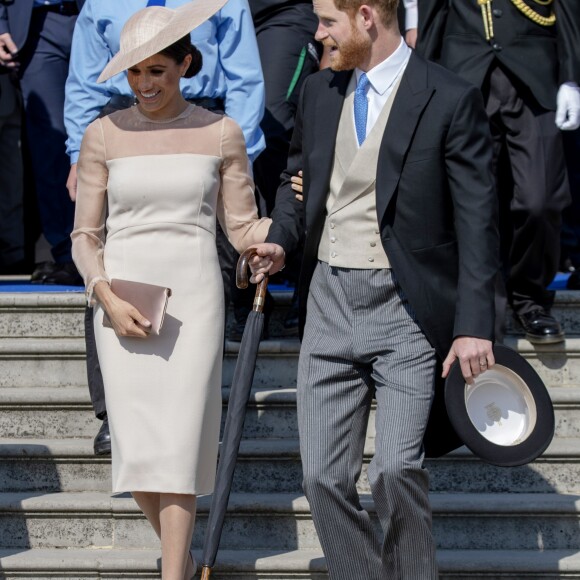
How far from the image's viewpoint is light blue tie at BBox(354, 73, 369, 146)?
4043 mm

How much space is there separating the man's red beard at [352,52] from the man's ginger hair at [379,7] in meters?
0.06

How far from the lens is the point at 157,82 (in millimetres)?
4352

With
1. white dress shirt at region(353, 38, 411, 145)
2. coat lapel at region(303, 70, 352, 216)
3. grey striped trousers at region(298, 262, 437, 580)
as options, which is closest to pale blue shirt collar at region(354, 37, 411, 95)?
white dress shirt at region(353, 38, 411, 145)

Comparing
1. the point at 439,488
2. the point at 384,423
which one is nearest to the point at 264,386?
the point at 439,488

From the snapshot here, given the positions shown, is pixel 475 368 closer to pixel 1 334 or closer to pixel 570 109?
pixel 570 109

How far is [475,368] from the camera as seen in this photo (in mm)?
3879

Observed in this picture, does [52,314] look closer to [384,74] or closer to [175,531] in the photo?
[175,531]

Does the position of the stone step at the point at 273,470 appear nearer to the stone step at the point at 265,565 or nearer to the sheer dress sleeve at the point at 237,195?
the stone step at the point at 265,565

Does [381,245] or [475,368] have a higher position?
[381,245]

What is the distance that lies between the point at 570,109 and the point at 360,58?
1.61m

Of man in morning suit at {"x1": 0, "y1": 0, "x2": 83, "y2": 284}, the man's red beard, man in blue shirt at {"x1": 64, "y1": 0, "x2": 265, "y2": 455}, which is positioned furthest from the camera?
man in morning suit at {"x1": 0, "y1": 0, "x2": 83, "y2": 284}

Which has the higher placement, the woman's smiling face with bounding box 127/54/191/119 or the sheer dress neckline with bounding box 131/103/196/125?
the woman's smiling face with bounding box 127/54/191/119

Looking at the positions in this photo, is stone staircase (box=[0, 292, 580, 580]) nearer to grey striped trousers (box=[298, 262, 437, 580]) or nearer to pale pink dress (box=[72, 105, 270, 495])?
pale pink dress (box=[72, 105, 270, 495])

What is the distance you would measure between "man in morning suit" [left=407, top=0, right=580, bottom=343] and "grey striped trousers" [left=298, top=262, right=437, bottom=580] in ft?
5.17
